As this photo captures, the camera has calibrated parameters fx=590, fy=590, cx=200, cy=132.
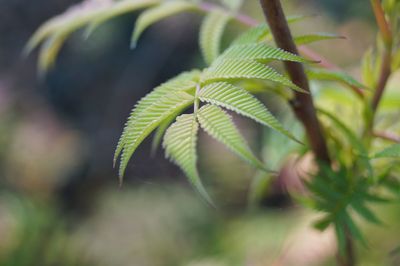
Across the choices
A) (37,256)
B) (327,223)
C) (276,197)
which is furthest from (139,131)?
(276,197)

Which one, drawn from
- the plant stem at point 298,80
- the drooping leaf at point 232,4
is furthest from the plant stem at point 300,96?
the drooping leaf at point 232,4

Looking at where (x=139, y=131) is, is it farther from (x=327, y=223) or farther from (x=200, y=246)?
(x=200, y=246)

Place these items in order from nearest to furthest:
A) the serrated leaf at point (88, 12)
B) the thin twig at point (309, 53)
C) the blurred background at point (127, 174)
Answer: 1. the thin twig at point (309, 53)
2. the serrated leaf at point (88, 12)
3. the blurred background at point (127, 174)

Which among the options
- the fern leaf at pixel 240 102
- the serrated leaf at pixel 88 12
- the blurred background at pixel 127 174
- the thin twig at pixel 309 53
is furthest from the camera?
the blurred background at pixel 127 174

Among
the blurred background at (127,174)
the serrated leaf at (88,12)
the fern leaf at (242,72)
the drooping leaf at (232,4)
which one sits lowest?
the blurred background at (127,174)

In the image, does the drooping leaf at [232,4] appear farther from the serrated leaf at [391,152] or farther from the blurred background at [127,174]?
the serrated leaf at [391,152]

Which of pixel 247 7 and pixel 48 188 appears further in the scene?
pixel 247 7
